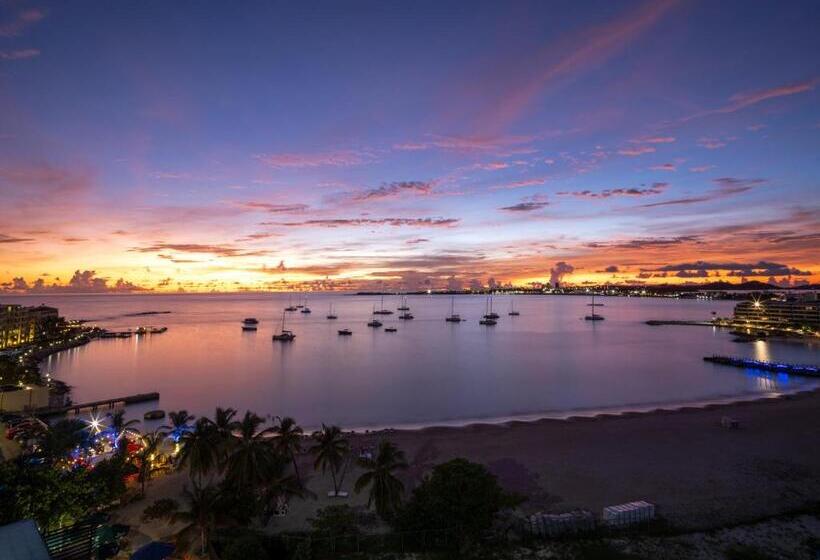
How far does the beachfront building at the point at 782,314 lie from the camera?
10969cm

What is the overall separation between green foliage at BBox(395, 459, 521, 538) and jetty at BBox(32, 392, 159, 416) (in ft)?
132

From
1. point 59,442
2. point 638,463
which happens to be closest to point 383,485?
point 638,463

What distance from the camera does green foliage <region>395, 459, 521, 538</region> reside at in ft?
59.9

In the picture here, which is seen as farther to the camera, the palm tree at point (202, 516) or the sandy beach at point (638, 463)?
the sandy beach at point (638, 463)

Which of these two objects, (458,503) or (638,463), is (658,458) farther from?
(458,503)

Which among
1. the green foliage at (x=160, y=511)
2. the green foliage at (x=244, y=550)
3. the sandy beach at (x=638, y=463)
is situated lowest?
the sandy beach at (x=638, y=463)

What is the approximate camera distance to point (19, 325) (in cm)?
9506

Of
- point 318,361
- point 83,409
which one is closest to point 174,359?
point 318,361

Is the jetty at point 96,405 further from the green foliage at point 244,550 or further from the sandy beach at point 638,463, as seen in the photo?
the green foliage at point 244,550

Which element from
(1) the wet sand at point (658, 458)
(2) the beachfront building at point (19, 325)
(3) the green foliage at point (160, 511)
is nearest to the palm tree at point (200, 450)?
(3) the green foliage at point (160, 511)

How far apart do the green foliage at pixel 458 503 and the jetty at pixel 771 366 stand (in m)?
62.8

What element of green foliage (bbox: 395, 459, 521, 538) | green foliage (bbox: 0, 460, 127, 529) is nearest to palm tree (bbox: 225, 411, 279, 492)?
green foliage (bbox: 0, 460, 127, 529)

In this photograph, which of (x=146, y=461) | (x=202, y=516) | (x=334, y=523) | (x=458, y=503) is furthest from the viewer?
(x=146, y=461)

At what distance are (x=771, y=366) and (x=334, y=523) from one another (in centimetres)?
6959
